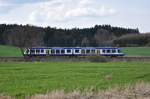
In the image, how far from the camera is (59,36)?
491 feet

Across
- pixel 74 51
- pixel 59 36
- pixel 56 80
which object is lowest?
pixel 56 80

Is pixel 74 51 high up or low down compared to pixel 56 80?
up

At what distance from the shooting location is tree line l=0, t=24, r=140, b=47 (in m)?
133

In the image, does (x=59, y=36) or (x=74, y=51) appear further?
(x=59, y=36)

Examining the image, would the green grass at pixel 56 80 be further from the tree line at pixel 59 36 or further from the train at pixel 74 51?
the tree line at pixel 59 36

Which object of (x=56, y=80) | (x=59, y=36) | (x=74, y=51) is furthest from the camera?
(x=59, y=36)

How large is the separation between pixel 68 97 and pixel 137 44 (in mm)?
115660

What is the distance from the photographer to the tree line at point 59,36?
438 ft

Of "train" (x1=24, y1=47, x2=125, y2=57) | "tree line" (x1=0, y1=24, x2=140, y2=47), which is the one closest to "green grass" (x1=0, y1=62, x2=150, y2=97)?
"train" (x1=24, y1=47, x2=125, y2=57)

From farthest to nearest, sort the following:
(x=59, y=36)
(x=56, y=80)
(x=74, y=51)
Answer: (x=59, y=36) → (x=74, y=51) → (x=56, y=80)

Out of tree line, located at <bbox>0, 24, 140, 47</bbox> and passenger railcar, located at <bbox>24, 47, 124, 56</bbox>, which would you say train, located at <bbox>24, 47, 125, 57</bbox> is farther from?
tree line, located at <bbox>0, 24, 140, 47</bbox>

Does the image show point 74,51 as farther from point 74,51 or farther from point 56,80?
point 56,80

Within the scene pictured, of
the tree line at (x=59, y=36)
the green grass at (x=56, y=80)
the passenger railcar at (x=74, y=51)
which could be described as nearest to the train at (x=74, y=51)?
the passenger railcar at (x=74, y=51)

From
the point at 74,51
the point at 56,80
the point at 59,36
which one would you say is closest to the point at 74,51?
the point at 74,51
